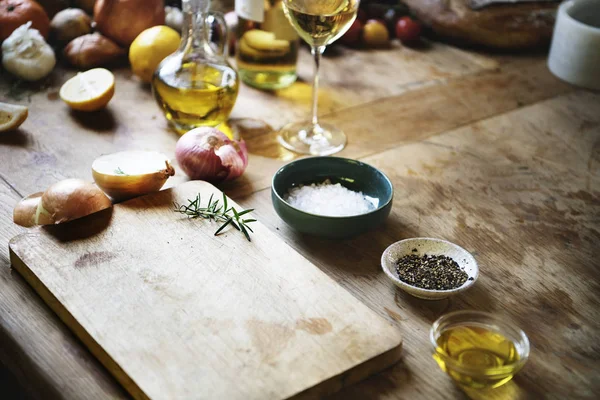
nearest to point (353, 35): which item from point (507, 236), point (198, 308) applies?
point (507, 236)

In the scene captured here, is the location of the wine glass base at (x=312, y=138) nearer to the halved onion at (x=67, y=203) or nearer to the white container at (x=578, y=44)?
the halved onion at (x=67, y=203)

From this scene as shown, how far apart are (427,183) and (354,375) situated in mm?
502

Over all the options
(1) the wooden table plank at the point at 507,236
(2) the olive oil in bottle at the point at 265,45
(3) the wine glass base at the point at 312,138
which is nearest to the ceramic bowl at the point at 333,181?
(1) the wooden table plank at the point at 507,236

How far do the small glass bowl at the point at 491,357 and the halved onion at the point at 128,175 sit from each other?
1.57 feet

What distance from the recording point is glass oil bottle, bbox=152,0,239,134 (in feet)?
4.10

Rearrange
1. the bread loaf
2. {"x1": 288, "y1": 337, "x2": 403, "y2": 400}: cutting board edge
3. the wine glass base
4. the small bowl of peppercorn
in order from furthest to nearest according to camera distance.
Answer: the bread loaf, the wine glass base, the small bowl of peppercorn, {"x1": 288, "y1": 337, "x2": 403, "y2": 400}: cutting board edge

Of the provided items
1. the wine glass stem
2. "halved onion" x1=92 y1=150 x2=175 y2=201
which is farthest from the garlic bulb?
the wine glass stem

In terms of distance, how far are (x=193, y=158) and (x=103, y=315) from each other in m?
0.36

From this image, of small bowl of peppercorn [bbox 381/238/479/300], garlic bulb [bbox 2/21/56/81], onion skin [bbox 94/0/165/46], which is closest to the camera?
small bowl of peppercorn [bbox 381/238/479/300]

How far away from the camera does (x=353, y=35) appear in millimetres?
1707

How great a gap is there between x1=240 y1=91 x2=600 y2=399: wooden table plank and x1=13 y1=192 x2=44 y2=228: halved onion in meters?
0.31

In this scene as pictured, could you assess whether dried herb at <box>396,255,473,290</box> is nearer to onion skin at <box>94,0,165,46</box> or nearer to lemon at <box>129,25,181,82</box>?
lemon at <box>129,25,181,82</box>

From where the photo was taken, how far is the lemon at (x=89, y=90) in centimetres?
132

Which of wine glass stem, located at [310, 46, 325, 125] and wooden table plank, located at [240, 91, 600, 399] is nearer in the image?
wooden table plank, located at [240, 91, 600, 399]
